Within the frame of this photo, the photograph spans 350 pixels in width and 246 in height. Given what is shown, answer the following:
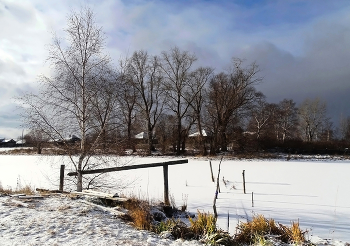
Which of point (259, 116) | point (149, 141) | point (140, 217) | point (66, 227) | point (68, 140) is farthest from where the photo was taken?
point (259, 116)

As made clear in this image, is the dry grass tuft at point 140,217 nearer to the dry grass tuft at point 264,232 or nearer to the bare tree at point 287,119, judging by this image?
the dry grass tuft at point 264,232

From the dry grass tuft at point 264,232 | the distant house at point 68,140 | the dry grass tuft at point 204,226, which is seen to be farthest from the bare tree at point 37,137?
the dry grass tuft at point 264,232

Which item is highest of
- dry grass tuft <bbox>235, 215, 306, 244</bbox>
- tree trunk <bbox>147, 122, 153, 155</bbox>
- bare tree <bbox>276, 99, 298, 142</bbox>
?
bare tree <bbox>276, 99, 298, 142</bbox>

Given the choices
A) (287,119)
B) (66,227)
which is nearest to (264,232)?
(66,227)

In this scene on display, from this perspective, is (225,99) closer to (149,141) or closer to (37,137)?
(149,141)

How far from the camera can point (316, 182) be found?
14.3 meters

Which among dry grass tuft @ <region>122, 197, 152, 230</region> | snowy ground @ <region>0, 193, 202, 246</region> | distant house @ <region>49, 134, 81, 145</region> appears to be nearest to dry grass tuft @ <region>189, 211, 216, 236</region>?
snowy ground @ <region>0, 193, 202, 246</region>

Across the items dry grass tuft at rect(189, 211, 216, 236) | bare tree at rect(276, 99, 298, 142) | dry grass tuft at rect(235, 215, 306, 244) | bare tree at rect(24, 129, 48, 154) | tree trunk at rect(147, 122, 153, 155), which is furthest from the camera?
bare tree at rect(276, 99, 298, 142)

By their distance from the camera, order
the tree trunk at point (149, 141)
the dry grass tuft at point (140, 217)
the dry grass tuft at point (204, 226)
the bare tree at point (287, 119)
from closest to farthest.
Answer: the dry grass tuft at point (204, 226), the dry grass tuft at point (140, 217), the tree trunk at point (149, 141), the bare tree at point (287, 119)

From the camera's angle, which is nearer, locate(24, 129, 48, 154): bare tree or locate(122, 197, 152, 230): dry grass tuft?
locate(122, 197, 152, 230): dry grass tuft

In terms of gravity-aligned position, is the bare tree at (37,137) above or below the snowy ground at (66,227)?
above

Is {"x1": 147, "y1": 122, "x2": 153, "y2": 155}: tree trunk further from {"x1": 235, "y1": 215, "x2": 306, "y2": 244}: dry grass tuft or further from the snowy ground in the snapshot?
{"x1": 235, "y1": 215, "x2": 306, "y2": 244}: dry grass tuft

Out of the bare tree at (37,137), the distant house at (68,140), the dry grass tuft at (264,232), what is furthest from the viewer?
the distant house at (68,140)

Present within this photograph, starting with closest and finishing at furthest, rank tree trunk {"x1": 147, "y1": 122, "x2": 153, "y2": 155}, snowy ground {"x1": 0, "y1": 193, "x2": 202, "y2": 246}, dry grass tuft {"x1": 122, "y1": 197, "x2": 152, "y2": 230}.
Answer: snowy ground {"x1": 0, "y1": 193, "x2": 202, "y2": 246} < dry grass tuft {"x1": 122, "y1": 197, "x2": 152, "y2": 230} < tree trunk {"x1": 147, "y1": 122, "x2": 153, "y2": 155}
